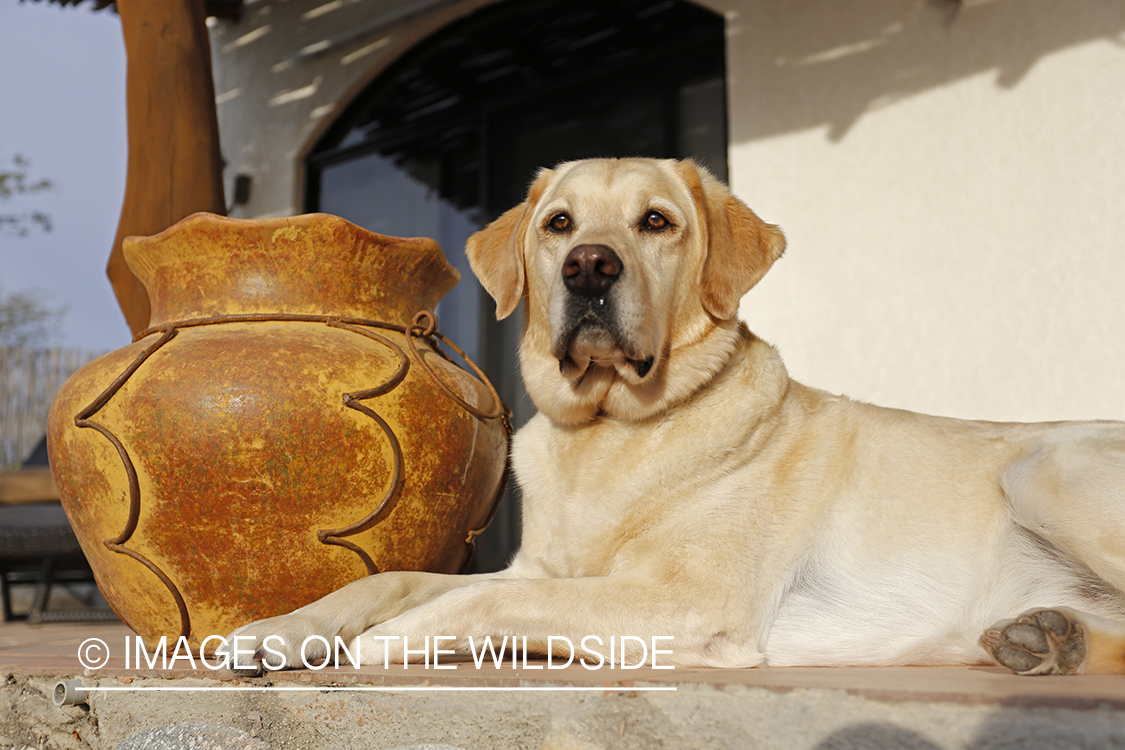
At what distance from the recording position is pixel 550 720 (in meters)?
1.50

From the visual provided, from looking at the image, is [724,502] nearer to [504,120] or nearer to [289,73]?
[504,120]

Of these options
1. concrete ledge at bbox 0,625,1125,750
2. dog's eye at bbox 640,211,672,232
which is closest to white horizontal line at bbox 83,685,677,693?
concrete ledge at bbox 0,625,1125,750

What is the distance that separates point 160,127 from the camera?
3.40m

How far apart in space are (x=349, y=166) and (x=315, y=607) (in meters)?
6.21

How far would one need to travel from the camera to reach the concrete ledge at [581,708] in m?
1.28

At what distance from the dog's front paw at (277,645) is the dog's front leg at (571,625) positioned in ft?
0.36

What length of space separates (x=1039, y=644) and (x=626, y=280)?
1.33 metres

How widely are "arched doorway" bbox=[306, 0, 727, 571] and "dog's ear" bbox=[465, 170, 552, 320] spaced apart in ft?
10.4

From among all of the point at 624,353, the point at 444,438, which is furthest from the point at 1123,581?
the point at 444,438

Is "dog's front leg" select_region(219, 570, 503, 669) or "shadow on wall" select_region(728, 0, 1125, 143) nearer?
"dog's front leg" select_region(219, 570, 503, 669)

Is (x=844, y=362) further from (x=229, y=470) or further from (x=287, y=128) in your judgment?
(x=287, y=128)

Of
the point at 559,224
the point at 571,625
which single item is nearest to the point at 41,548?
the point at 559,224

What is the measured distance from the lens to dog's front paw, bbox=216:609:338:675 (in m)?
1.78

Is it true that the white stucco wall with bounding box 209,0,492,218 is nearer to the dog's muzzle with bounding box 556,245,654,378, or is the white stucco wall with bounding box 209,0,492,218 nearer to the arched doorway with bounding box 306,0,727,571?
the arched doorway with bounding box 306,0,727,571
